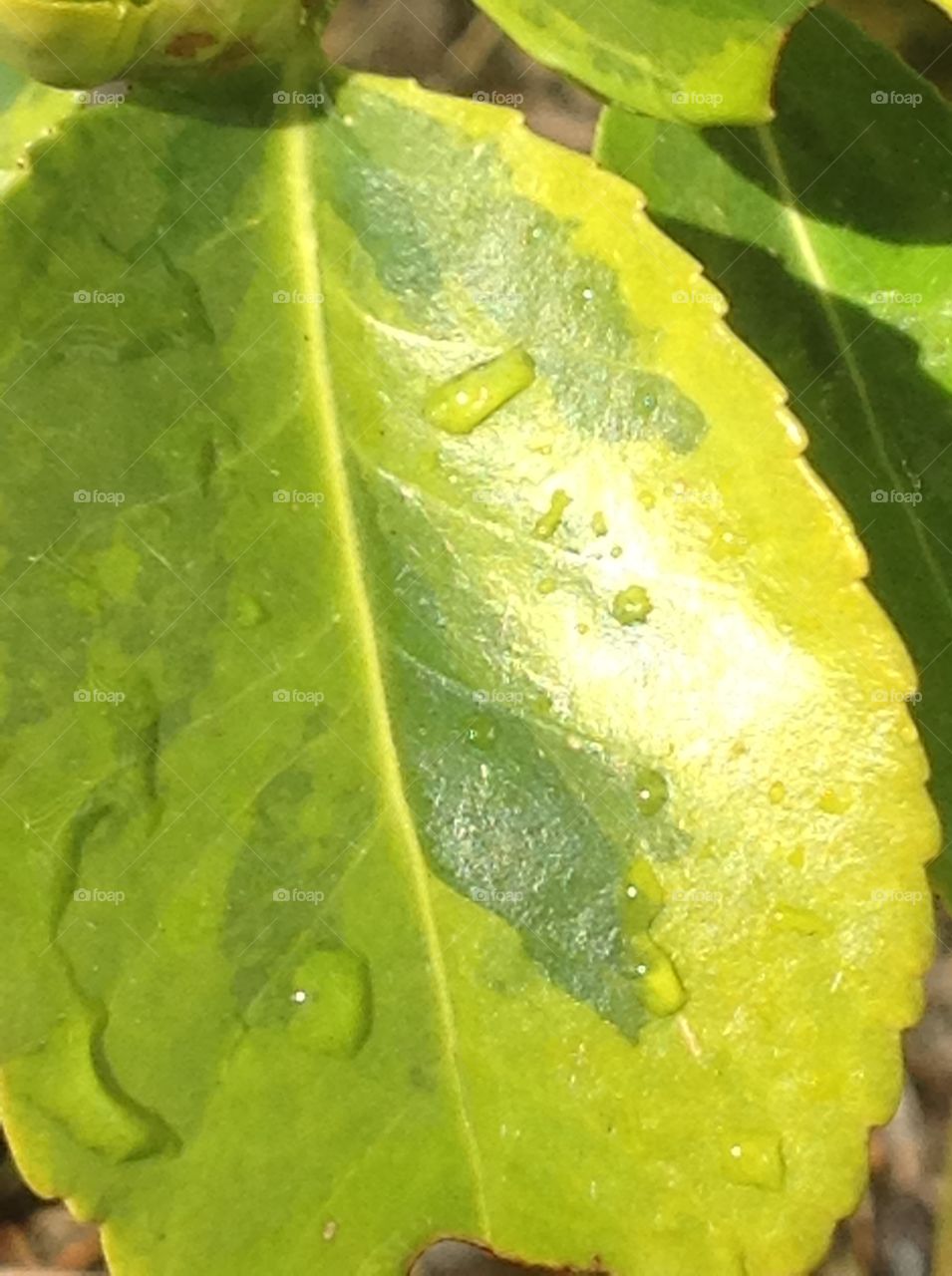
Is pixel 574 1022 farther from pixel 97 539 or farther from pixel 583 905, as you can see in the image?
pixel 97 539

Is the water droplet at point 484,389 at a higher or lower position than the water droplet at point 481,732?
higher

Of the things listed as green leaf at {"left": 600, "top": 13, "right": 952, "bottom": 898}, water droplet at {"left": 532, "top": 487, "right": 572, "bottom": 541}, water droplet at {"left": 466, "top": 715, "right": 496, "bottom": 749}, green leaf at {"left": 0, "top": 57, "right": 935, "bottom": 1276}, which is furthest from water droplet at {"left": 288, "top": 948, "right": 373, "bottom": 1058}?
green leaf at {"left": 600, "top": 13, "right": 952, "bottom": 898}

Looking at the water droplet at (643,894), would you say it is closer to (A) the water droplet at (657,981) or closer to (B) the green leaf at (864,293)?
(A) the water droplet at (657,981)

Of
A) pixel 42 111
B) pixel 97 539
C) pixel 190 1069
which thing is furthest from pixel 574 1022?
pixel 42 111

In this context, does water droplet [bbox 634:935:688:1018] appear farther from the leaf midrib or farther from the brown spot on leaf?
the brown spot on leaf

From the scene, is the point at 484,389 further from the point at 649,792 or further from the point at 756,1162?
the point at 756,1162

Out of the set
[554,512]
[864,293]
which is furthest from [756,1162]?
[864,293]

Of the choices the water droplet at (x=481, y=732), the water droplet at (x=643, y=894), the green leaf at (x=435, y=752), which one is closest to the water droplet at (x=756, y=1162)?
the green leaf at (x=435, y=752)
